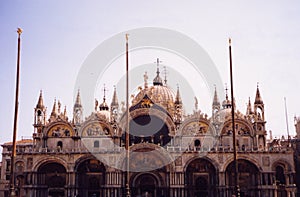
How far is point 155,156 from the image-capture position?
5378 cm

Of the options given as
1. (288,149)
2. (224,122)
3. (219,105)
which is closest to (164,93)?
(219,105)

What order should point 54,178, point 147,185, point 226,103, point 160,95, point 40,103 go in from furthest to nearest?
1. point 226,103
2. point 160,95
3. point 40,103
4. point 54,178
5. point 147,185

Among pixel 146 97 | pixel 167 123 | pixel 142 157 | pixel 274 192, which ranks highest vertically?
pixel 146 97

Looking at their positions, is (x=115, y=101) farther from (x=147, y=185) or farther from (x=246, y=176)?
(x=246, y=176)

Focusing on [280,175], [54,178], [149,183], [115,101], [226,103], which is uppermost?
[115,101]

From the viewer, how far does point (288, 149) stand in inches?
2110

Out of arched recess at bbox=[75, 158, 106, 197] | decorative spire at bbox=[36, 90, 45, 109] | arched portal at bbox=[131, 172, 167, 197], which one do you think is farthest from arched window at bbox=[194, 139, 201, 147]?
decorative spire at bbox=[36, 90, 45, 109]

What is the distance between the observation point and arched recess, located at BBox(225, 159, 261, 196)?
5356 centimetres

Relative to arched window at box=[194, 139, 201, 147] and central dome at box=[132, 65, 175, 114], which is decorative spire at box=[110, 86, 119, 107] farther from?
arched window at box=[194, 139, 201, 147]

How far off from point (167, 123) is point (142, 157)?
603cm

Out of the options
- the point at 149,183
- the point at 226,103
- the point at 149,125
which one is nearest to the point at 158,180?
the point at 149,183

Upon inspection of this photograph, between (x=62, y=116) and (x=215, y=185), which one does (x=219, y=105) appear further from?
(x=62, y=116)

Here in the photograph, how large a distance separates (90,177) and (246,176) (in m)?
21.1

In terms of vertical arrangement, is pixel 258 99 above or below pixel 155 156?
above
